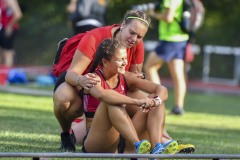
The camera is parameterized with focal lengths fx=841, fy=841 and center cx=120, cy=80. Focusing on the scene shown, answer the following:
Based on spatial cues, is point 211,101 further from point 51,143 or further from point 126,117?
point 126,117

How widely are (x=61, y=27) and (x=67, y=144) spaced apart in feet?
62.0

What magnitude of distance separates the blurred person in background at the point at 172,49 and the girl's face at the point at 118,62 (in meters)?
5.17

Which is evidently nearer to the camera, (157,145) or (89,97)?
(157,145)

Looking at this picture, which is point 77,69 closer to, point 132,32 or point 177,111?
point 132,32

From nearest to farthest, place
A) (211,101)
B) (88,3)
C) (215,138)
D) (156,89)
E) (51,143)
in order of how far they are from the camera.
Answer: (156,89)
(51,143)
(215,138)
(88,3)
(211,101)

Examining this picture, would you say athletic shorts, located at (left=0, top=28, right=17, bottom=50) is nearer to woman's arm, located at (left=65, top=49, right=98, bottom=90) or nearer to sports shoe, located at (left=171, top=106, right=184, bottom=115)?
sports shoe, located at (left=171, top=106, right=184, bottom=115)

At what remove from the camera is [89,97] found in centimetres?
691

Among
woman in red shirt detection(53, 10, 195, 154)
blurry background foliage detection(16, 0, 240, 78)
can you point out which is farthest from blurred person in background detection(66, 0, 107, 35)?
blurry background foliage detection(16, 0, 240, 78)

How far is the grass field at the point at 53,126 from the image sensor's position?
7645 millimetres

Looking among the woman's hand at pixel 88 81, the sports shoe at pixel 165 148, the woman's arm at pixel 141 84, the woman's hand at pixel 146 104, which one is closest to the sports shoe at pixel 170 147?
the sports shoe at pixel 165 148

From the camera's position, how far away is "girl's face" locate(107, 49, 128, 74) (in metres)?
6.62

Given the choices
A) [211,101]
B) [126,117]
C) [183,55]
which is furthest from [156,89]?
[211,101]

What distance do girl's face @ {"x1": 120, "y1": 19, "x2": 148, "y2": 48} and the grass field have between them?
109 cm

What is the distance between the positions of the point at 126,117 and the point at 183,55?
570 cm
